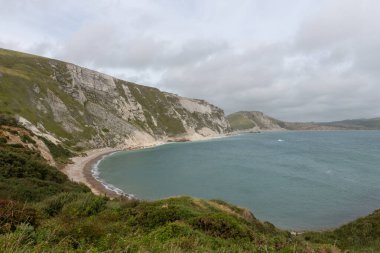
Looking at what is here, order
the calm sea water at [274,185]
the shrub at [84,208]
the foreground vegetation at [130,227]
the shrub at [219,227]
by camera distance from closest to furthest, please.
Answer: the foreground vegetation at [130,227]
the shrub at [219,227]
the shrub at [84,208]
the calm sea water at [274,185]

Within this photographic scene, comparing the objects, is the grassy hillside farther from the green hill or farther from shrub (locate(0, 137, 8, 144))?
shrub (locate(0, 137, 8, 144))

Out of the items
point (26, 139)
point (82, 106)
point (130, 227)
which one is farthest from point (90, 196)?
point (82, 106)

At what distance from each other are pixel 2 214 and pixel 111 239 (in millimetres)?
3606

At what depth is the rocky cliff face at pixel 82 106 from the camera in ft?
347

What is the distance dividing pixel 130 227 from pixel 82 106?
130m

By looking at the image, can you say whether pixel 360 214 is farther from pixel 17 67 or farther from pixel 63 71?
pixel 63 71

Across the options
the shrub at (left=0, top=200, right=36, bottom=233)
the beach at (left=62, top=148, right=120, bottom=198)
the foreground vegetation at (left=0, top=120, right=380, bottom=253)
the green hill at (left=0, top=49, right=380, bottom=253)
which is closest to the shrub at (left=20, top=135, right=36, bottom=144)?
the green hill at (left=0, top=49, right=380, bottom=253)

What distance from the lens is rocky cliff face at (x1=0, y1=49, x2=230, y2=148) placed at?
105812 mm

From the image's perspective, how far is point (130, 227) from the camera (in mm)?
13789

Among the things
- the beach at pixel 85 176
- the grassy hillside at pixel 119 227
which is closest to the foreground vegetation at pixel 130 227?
the grassy hillside at pixel 119 227

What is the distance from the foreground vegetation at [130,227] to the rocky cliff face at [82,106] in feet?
248

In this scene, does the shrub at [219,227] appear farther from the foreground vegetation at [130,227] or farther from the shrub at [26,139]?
the shrub at [26,139]

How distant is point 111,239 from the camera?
33.4ft

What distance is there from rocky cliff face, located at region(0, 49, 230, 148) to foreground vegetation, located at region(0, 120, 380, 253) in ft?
248
